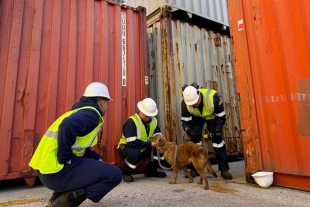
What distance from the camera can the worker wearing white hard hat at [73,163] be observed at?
2.02 metres

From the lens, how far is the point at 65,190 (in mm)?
2143

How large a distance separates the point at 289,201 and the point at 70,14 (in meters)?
4.33

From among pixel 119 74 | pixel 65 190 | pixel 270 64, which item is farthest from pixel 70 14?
pixel 270 64

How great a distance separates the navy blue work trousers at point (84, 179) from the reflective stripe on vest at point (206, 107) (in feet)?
7.33

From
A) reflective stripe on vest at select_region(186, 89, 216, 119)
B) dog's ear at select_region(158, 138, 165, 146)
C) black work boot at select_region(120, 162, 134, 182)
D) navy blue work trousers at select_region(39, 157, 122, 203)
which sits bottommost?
black work boot at select_region(120, 162, 134, 182)

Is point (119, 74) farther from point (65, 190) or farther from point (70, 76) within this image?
point (65, 190)

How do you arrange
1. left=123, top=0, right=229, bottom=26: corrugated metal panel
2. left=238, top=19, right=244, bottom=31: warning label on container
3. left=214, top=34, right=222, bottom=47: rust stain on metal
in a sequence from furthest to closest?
left=214, top=34, right=222, bottom=47: rust stain on metal → left=123, top=0, right=229, bottom=26: corrugated metal panel → left=238, top=19, right=244, bottom=31: warning label on container

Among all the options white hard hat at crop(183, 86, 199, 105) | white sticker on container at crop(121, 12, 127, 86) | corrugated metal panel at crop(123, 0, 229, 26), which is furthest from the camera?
corrugated metal panel at crop(123, 0, 229, 26)

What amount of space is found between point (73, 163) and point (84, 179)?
0.62 feet

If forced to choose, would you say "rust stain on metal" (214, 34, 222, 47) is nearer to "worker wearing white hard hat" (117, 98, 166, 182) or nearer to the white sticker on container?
the white sticker on container

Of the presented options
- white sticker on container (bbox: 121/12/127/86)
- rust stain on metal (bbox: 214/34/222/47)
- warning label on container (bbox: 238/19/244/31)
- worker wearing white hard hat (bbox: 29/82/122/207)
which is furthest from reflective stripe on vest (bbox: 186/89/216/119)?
rust stain on metal (bbox: 214/34/222/47)

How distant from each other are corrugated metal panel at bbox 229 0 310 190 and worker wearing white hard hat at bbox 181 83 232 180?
0.53 metres

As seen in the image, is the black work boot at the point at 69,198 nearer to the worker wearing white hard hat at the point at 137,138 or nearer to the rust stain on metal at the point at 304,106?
the worker wearing white hard hat at the point at 137,138

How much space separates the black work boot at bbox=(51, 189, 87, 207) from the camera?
213 cm
